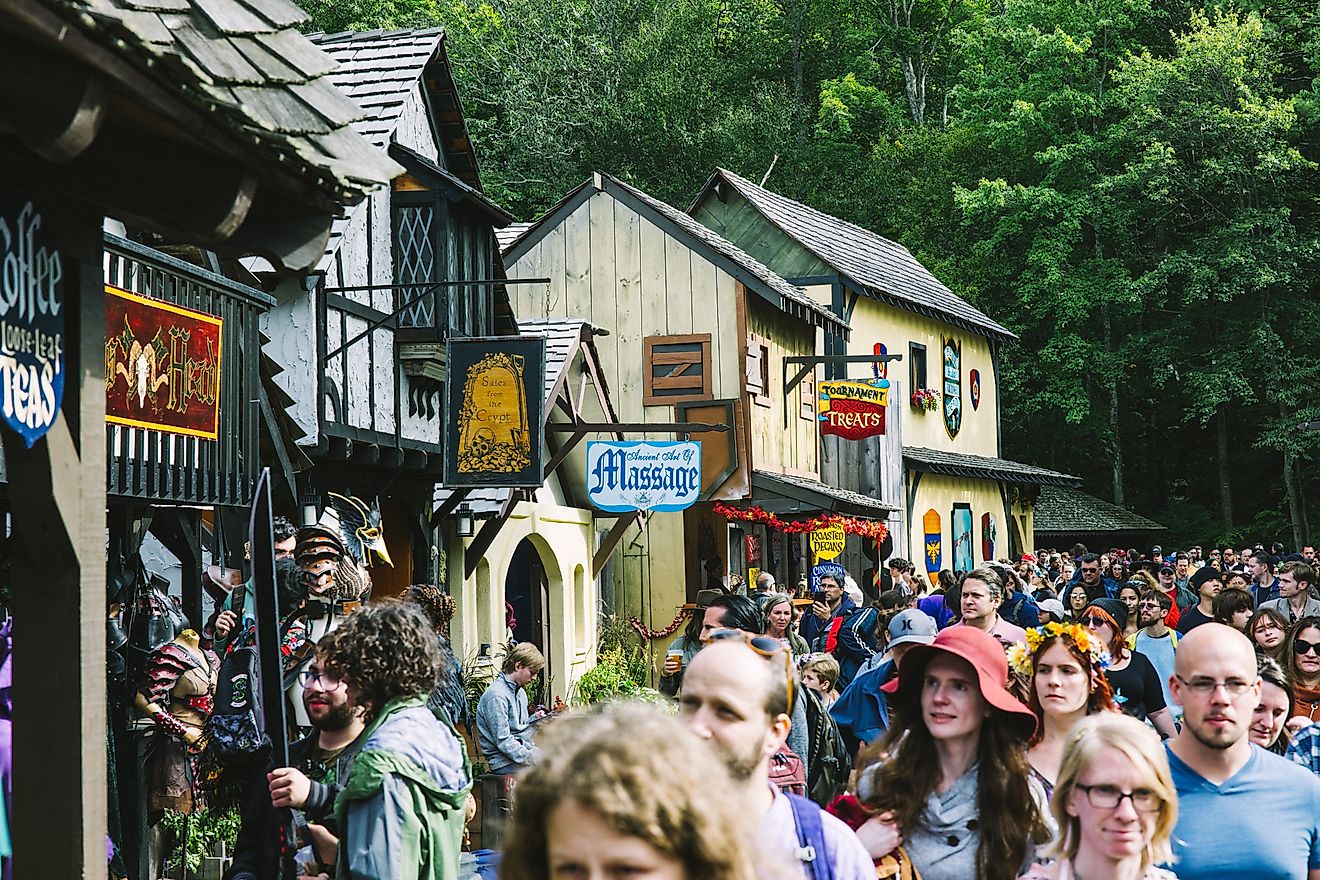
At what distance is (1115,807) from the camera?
412cm

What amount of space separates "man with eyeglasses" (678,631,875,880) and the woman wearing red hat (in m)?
0.87

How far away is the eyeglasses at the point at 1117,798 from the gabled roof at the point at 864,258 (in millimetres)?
27345

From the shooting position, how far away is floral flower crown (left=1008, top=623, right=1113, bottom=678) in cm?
605

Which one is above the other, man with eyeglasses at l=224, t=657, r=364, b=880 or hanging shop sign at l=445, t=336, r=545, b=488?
hanging shop sign at l=445, t=336, r=545, b=488

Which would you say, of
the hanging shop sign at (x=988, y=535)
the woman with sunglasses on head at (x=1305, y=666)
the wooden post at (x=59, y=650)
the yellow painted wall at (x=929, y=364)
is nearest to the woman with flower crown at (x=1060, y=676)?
the woman with sunglasses on head at (x=1305, y=666)

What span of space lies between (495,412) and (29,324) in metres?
11.4

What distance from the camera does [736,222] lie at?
32344mm

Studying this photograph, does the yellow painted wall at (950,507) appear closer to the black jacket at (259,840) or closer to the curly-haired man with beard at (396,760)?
the black jacket at (259,840)

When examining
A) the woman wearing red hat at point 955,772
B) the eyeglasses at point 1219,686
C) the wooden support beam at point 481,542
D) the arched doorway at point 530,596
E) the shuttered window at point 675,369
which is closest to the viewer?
the woman wearing red hat at point 955,772

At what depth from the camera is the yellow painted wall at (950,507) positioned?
33688 mm

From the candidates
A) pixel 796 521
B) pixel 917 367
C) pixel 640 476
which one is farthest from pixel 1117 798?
pixel 917 367

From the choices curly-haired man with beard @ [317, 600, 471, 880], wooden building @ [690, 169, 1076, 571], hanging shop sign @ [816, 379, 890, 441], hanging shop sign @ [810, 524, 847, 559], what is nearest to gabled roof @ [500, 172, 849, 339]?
hanging shop sign @ [816, 379, 890, 441]

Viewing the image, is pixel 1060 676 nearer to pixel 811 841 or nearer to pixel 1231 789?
pixel 1231 789

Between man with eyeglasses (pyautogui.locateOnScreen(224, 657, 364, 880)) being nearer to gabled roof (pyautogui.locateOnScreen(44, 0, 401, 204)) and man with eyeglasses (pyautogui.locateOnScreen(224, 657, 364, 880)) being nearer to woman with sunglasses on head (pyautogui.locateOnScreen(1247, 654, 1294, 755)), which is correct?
gabled roof (pyautogui.locateOnScreen(44, 0, 401, 204))
